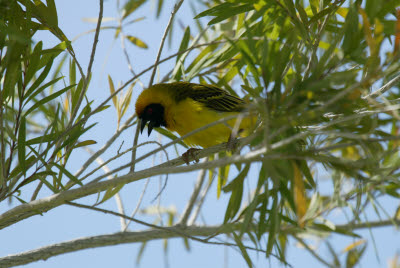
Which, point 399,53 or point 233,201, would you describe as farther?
point 233,201

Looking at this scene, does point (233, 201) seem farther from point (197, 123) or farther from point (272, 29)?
point (197, 123)

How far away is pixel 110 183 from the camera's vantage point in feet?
6.77

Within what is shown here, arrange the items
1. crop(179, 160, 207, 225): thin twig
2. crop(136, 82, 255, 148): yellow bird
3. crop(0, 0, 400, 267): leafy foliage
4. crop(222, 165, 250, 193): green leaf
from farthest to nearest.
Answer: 1. crop(136, 82, 255, 148): yellow bird
2. crop(179, 160, 207, 225): thin twig
3. crop(222, 165, 250, 193): green leaf
4. crop(0, 0, 400, 267): leafy foliage

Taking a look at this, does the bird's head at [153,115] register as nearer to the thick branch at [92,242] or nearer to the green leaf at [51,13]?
the thick branch at [92,242]

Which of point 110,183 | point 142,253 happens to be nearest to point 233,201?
point 110,183

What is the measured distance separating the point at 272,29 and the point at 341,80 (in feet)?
5.32

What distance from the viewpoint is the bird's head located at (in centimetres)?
458

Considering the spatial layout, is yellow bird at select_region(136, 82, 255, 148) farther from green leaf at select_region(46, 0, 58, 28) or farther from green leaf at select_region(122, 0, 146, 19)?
green leaf at select_region(46, 0, 58, 28)

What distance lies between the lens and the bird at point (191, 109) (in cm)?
405

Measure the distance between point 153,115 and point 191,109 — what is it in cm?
53

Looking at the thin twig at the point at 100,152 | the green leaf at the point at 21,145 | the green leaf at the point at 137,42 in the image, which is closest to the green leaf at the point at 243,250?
the thin twig at the point at 100,152

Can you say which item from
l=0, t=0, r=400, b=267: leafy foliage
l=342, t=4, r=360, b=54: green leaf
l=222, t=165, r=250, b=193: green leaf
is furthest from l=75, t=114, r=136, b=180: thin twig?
l=342, t=4, r=360, b=54: green leaf

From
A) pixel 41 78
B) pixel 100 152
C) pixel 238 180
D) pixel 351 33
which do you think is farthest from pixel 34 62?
pixel 351 33

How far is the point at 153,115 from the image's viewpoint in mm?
4617
